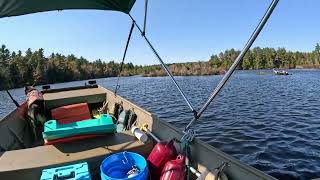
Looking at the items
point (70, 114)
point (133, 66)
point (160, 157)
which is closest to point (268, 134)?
point (70, 114)

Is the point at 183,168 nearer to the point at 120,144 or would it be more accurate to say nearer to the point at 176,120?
the point at 120,144

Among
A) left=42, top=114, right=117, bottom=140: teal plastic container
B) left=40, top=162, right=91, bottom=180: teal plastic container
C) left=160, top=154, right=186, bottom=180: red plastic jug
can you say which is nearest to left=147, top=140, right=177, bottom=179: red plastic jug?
left=160, top=154, right=186, bottom=180: red plastic jug

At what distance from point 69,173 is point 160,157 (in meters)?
1.17

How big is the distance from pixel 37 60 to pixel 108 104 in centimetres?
13598

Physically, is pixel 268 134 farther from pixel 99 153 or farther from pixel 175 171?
pixel 175 171

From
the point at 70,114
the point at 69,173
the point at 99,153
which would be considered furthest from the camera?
the point at 70,114

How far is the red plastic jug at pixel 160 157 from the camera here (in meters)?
3.88

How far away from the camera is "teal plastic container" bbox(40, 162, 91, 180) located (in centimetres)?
349

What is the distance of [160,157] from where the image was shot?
3.91 metres

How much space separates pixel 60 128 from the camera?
4.55 metres

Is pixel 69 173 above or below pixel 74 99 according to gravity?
below

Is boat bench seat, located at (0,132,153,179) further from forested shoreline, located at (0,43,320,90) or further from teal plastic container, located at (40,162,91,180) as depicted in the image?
forested shoreline, located at (0,43,320,90)

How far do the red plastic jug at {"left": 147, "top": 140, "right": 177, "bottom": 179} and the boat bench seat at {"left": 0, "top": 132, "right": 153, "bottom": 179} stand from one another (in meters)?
0.52

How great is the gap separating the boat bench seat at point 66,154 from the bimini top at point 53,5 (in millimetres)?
2171
